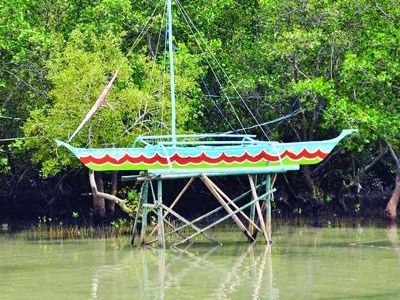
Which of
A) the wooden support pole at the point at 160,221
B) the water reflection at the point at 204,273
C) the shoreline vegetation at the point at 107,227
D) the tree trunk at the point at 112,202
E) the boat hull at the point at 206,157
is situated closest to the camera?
the water reflection at the point at 204,273

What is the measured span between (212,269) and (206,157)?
329 cm

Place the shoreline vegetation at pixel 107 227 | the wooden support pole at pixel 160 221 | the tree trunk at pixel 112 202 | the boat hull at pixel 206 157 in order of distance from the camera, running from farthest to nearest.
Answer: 1. the tree trunk at pixel 112 202
2. the shoreline vegetation at pixel 107 227
3. the wooden support pole at pixel 160 221
4. the boat hull at pixel 206 157

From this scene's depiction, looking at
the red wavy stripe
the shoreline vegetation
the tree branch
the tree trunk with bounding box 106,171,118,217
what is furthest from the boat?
→ the tree trunk with bounding box 106,171,118,217

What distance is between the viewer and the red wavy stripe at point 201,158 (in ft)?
63.5

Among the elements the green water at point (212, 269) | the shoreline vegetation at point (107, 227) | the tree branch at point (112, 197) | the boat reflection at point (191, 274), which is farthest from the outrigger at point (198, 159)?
the tree branch at point (112, 197)

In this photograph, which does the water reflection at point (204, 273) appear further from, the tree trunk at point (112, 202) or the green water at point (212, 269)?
the tree trunk at point (112, 202)

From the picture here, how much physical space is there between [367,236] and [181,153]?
497cm

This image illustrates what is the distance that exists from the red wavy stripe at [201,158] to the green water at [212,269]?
174 cm

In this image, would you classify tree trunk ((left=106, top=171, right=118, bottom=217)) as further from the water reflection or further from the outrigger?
the water reflection

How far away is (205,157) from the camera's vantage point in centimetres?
1981

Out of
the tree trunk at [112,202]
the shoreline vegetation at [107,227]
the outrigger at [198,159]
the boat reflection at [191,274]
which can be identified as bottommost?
the boat reflection at [191,274]

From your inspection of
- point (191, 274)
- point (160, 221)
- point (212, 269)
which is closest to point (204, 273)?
point (191, 274)

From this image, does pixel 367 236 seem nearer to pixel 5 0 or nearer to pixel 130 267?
pixel 130 267

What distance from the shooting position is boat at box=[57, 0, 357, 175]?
19344 mm
